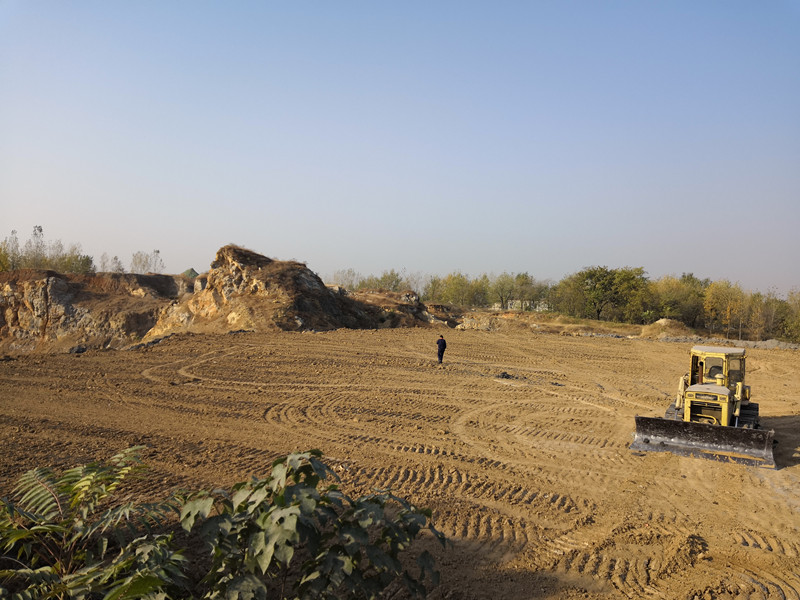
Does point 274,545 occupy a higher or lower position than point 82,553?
higher

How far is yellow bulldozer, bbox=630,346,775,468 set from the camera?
30.4 ft

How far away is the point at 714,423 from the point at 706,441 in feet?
2.09

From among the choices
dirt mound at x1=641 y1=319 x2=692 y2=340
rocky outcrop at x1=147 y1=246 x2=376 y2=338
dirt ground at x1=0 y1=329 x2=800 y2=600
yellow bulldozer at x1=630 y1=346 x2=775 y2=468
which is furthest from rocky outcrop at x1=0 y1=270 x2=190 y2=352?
yellow bulldozer at x1=630 y1=346 x2=775 y2=468

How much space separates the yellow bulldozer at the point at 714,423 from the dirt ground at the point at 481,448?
0.42 m

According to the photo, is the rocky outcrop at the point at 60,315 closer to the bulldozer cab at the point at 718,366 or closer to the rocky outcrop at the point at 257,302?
the rocky outcrop at the point at 257,302

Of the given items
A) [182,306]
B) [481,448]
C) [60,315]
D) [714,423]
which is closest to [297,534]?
[481,448]

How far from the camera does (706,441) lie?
31.3 ft

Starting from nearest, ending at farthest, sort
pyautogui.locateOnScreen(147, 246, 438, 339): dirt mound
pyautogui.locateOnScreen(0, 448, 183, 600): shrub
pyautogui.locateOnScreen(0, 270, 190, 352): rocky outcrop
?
pyautogui.locateOnScreen(0, 448, 183, 600): shrub, pyautogui.locateOnScreen(147, 246, 438, 339): dirt mound, pyautogui.locateOnScreen(0, 270, 190, 352): rocky outcrop

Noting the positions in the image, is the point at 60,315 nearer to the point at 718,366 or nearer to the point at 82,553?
the point at 82,553

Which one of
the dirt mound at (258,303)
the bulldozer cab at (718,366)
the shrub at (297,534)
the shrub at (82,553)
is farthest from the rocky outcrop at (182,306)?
the shrub at (297,534)

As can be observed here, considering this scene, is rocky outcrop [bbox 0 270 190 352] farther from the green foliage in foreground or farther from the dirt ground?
the green foliage in foreground

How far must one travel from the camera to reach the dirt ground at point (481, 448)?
5801mm

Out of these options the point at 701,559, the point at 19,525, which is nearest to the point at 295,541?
the point at 19,525

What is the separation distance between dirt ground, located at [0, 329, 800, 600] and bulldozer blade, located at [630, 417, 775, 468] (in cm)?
35
